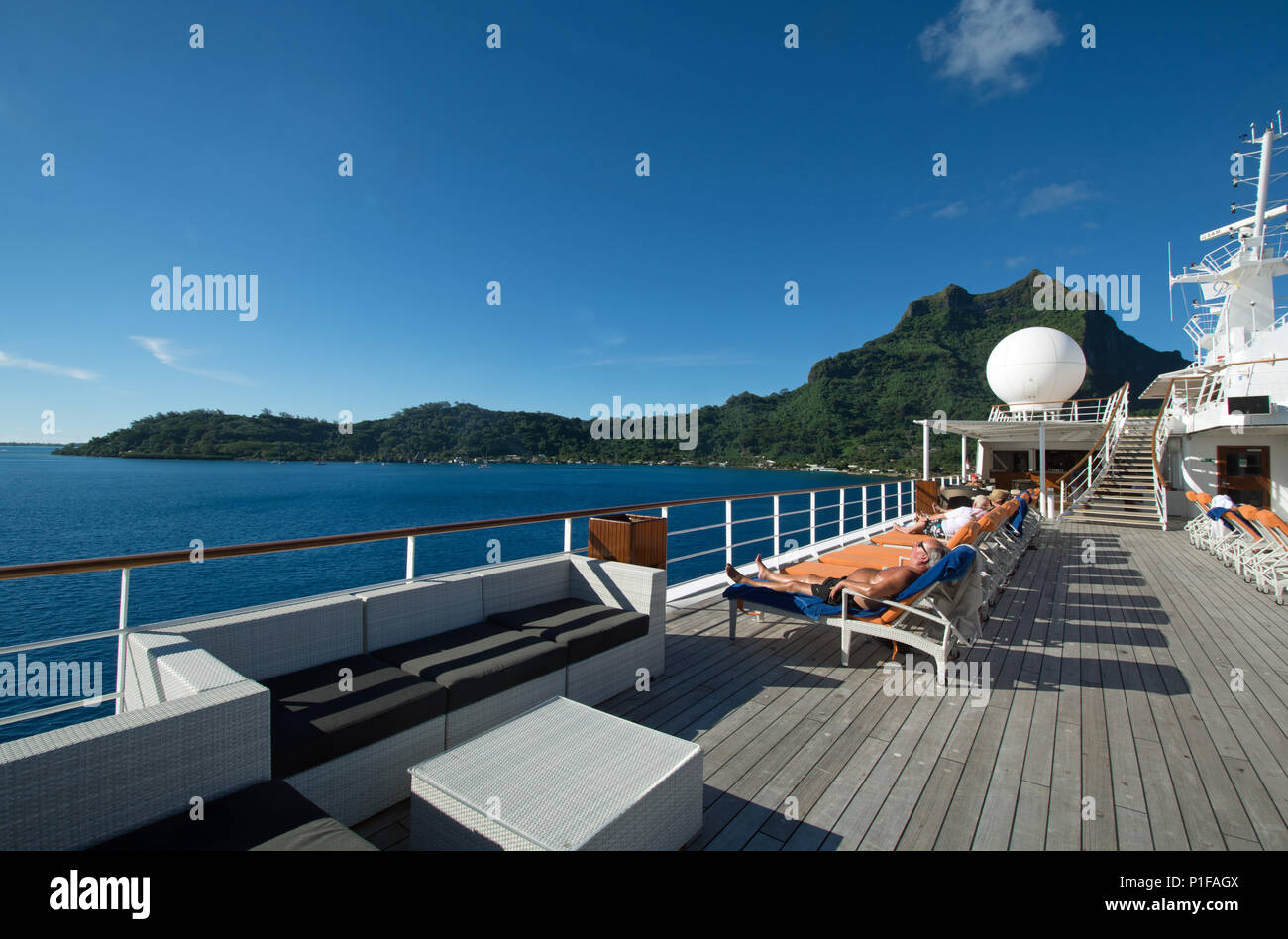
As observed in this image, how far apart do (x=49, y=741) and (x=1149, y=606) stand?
669 centimetres

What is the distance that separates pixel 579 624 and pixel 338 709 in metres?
1.19

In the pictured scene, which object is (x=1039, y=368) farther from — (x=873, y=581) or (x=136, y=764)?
(x=136, y=764)

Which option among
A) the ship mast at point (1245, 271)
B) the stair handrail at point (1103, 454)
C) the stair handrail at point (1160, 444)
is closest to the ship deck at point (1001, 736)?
the stair handrail at point (1160, 444)

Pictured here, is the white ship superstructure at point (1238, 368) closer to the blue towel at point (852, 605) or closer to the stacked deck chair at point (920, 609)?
the stacked deck chair at point (920, 609)

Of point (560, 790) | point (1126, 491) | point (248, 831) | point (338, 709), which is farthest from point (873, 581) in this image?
point (1126, 491)

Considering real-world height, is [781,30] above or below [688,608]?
above

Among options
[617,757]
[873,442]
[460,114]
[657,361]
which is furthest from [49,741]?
[873,442]

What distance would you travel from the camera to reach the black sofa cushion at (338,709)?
5.45 feet

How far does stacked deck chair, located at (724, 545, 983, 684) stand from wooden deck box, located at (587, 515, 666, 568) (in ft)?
1.99

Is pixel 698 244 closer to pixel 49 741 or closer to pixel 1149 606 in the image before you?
pixel 1149 606

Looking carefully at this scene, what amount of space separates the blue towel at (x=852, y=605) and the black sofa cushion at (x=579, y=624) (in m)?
0.84
